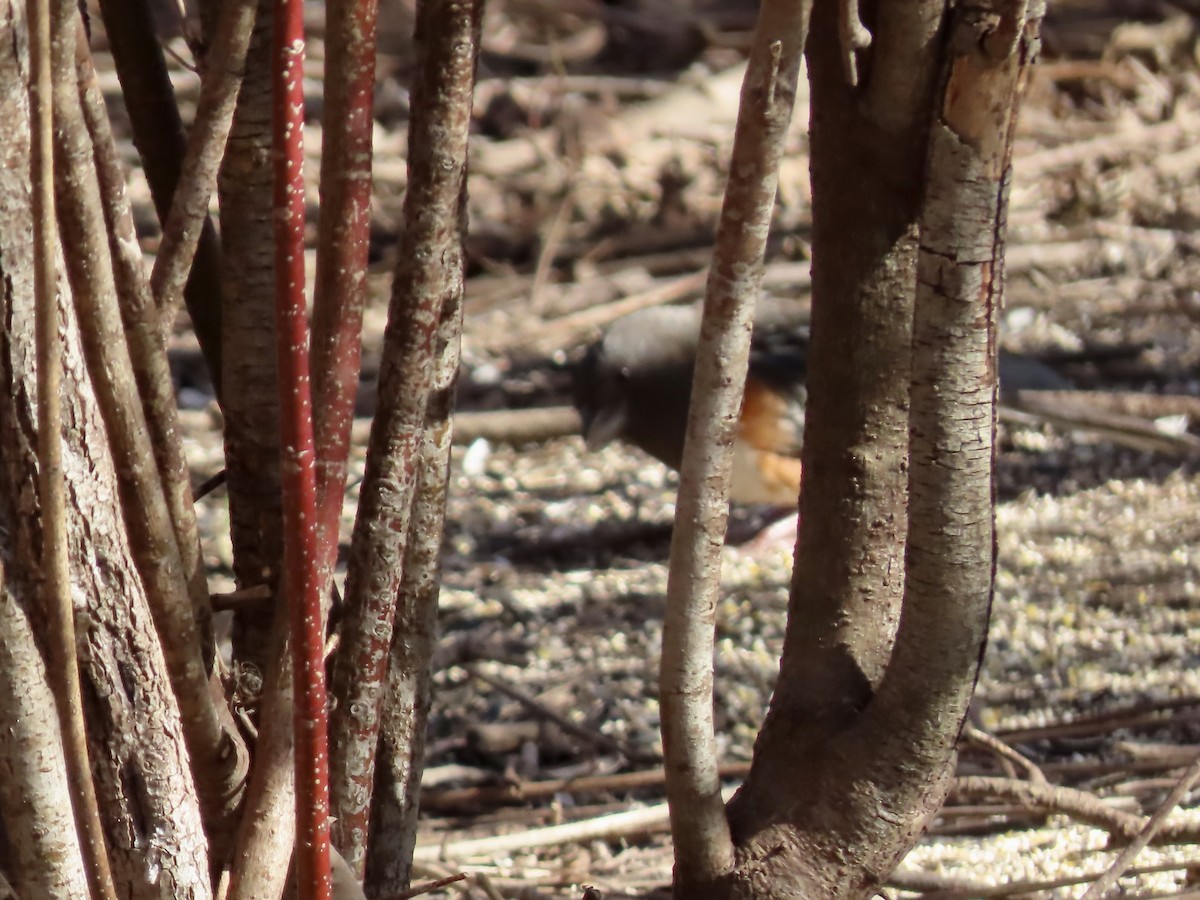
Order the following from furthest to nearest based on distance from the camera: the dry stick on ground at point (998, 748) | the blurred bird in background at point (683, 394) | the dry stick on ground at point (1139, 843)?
the blurred bird in background at point (683, 394), the dry stick on ground at point (998, 748), the dry stick on ground at point (1139, 843)

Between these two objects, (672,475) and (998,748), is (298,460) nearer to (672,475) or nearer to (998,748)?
(998,748)

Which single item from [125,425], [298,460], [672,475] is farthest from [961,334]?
[672,475]

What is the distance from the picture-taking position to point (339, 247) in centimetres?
144

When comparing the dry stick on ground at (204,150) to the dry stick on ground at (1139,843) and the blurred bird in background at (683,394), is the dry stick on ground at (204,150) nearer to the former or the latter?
the dry stick on ground at (1139,843)

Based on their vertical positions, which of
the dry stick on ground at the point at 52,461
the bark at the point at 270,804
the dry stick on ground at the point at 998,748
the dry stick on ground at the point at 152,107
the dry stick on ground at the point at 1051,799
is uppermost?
the dry stick on ground at the point at 152,107

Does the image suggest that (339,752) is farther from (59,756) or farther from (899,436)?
(899,436)

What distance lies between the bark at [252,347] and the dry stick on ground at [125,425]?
214mm

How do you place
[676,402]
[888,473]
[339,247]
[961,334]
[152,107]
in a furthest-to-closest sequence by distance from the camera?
[676,402], [888,473], [152,107], [961,334], [339,247]

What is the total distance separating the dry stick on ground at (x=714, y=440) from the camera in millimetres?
1487

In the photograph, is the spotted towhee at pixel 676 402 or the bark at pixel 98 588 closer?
the bark at pixel 98 588

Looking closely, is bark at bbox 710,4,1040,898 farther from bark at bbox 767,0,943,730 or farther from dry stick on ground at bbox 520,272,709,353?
dry stick on ground at bbox 520,272,709,353

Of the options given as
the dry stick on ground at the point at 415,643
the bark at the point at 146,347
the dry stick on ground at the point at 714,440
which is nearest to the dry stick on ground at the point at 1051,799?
the dry stick on ground at the point at 714,440

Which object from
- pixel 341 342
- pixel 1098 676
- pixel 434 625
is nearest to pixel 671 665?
pixel 434 625

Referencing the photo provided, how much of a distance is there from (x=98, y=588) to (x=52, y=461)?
158 millimetres
